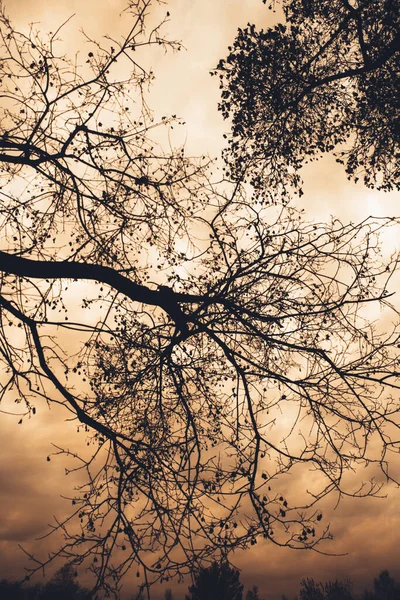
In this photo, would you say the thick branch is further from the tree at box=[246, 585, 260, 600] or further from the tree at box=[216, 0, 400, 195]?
the tree at box=[246, 585, 260, 600]

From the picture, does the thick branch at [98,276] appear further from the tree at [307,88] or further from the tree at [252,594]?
the tree at [252,594]

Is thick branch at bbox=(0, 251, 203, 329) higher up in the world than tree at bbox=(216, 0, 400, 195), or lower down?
lower down

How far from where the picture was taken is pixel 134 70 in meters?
5.92

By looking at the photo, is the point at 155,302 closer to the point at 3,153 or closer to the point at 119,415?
the point at 119,415

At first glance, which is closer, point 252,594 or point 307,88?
point 307,88

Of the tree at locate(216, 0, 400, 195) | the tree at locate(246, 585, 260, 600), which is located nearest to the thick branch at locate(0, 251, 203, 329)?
the tree at locate(216, 0, 400, 195)

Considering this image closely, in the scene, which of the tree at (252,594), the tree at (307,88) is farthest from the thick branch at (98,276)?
the tree at (252,594)

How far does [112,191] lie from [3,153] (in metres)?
1.43

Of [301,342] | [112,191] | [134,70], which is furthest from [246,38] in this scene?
[301,342]

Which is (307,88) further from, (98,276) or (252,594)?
(252,594)

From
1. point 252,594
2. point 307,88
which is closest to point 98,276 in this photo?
point 307,88

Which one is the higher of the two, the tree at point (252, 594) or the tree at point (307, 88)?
the tree at point (307, 88)

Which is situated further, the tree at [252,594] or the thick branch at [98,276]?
the tree at [252,594]

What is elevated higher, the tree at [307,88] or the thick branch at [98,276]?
the tree at [307,88]
